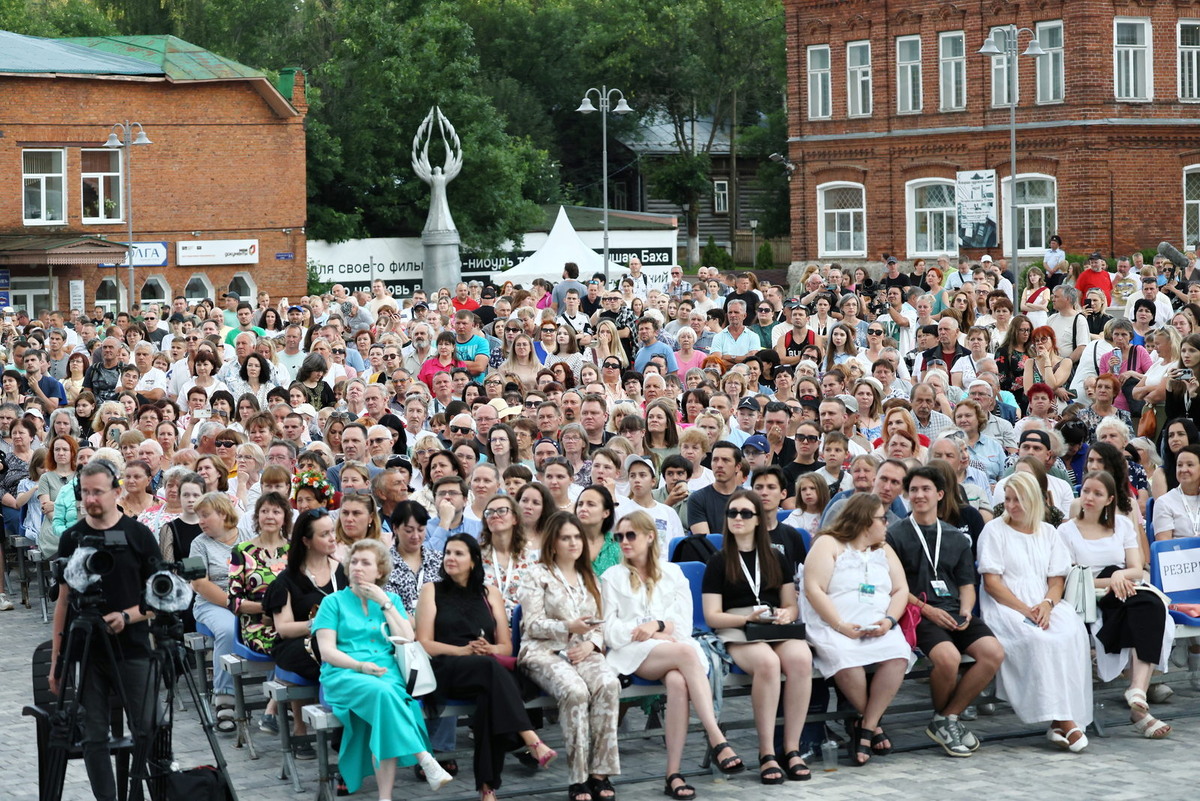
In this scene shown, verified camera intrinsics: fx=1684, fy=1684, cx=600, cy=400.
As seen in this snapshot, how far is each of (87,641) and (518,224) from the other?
48471 mm

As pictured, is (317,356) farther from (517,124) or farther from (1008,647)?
(517,124)

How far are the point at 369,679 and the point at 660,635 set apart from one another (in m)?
1.58

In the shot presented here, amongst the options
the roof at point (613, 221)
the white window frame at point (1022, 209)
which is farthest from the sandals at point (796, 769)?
the roof at point (613, 221)

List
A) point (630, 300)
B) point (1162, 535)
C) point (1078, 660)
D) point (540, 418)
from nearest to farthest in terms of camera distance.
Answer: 1. point (1078, 660)
2. point (1162, 535)
3. point (540, 418)
4. point (630, 300)

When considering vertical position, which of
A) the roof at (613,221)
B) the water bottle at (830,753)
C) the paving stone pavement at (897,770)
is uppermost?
the roof at (613,221)

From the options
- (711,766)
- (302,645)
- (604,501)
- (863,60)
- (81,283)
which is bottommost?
(711,766)

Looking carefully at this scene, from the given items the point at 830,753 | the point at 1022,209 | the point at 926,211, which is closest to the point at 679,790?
the point at 830,753

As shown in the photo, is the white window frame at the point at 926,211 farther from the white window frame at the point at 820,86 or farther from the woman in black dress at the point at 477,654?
the woman in black dress at the point at 477,654

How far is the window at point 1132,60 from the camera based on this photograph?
4300 cm

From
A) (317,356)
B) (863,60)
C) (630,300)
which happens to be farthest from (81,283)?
(317,356)

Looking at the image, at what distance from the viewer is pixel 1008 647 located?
942 cm

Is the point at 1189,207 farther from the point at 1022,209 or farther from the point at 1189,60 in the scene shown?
the point at 1022,209

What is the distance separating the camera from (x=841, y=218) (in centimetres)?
4822

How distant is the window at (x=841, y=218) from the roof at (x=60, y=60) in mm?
18695
